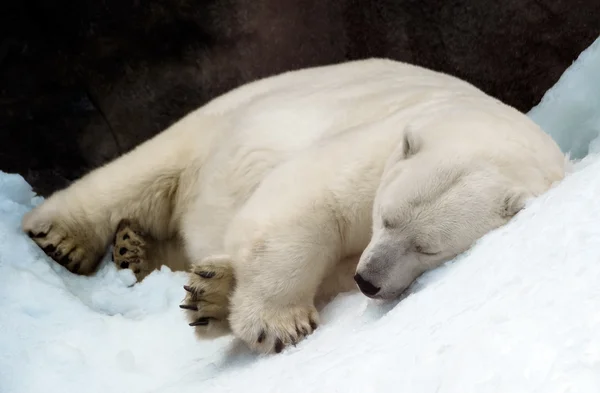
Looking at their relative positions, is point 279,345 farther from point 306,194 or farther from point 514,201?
point 514,201

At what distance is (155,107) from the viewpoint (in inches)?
172

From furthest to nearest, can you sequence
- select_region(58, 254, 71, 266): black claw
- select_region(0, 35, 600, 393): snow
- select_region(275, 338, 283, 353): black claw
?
select_region(58, 254, 71, 266): black claw, select_region(275, 338, 283, 353): black claw, select_region(0, 35, 600, 393): snow

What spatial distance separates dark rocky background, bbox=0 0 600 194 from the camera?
13.4 ft

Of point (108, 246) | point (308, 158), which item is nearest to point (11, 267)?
point (108, 246)

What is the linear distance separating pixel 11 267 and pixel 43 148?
1810 millimetres

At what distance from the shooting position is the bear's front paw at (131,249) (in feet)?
10.1

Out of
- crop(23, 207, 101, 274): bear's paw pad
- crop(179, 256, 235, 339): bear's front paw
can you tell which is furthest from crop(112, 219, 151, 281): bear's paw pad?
crop(179, 256, 235, 339): bear's front paw

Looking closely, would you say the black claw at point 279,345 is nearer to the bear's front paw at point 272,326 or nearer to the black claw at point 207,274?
the bear's front paw at point 272,326

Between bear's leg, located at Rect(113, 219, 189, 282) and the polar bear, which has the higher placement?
the polar bear

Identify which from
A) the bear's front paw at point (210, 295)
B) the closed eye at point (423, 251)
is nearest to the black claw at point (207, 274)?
the bear's front paw at point (210, 295)

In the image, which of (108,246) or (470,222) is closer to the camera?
(470,222)

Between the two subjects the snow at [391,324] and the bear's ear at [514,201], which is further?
the bear's ear at [514,201]

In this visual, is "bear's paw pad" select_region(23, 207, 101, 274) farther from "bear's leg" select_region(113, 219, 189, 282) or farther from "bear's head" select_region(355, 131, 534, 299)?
"bear's head" select_region(355, 131, 534, 299)

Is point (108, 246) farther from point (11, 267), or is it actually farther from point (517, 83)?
point (517, 83)
